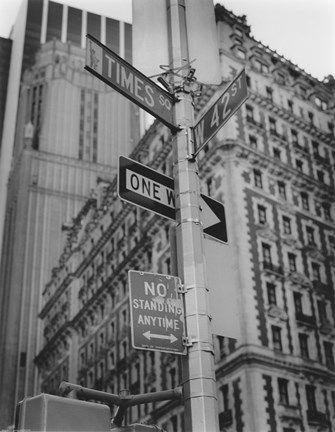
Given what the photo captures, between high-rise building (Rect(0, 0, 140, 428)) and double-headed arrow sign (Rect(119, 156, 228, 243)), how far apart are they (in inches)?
3508

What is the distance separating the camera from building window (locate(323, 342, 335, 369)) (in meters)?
44.5

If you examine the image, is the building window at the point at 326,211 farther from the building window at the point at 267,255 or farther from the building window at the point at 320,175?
the building window at the point at 267,255

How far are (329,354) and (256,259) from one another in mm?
8481

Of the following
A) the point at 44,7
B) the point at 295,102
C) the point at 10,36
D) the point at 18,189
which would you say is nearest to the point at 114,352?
the point at 295,102

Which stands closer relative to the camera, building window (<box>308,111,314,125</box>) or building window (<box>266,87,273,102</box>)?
building window (<box>266,87,273,102</box>)

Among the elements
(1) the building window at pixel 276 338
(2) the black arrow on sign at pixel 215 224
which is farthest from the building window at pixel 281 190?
(2) the black arrow on sign at pixel 215 224

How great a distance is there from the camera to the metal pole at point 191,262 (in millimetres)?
6359

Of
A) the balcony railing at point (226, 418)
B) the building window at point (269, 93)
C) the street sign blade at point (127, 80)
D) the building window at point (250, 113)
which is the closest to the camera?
the street sign blade at point (127, 80)

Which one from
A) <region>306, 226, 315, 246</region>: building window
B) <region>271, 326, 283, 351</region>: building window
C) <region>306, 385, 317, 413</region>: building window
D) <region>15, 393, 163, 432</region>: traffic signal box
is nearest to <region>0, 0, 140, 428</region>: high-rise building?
<region>306, 226, 315, 246</region>: building window

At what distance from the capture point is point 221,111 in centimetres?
788

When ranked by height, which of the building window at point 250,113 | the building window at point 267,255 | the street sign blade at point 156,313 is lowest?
the street sign blade at point 156,313

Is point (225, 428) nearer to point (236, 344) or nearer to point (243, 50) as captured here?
point (236, 344)

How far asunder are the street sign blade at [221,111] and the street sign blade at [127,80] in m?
0.40

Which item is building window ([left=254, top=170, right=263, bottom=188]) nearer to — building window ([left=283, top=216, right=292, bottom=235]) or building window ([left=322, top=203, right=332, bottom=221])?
building window ([left=283, top=216, right=292, bottom=235])
